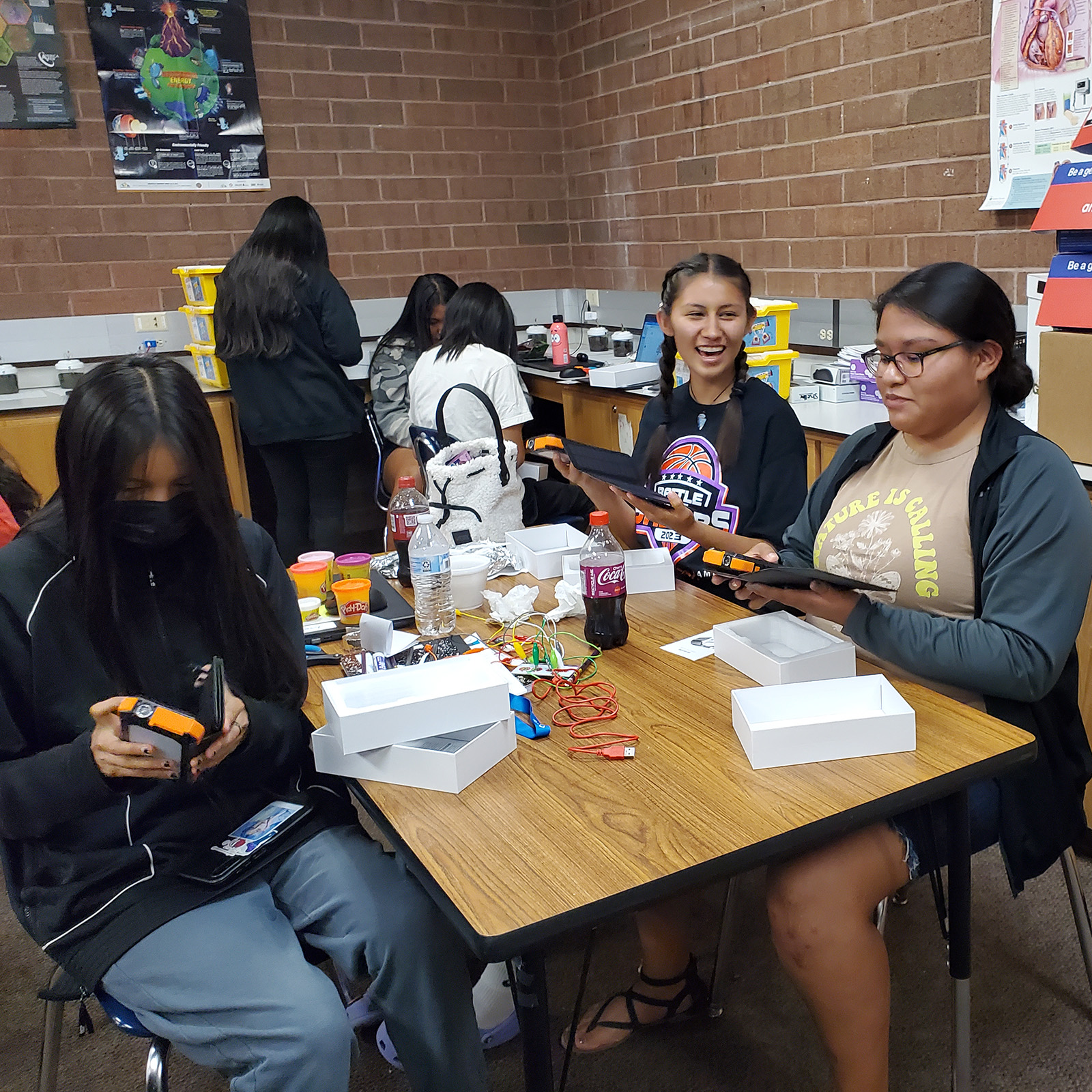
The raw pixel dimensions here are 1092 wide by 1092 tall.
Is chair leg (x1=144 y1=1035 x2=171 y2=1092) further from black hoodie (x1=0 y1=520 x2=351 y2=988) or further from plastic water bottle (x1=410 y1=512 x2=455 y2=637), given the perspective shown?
plastic water bottle (x1=410 y1=512 x2=455 y2=637)

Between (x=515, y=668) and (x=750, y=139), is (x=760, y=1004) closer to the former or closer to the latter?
(x=515, y=668)

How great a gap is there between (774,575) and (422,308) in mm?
2675

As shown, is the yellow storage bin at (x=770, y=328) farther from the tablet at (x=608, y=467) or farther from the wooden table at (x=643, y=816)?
the wooden table at (x=643, y=816)

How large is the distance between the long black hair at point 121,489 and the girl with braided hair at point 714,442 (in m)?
0.82

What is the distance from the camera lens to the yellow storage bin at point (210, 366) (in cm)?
399

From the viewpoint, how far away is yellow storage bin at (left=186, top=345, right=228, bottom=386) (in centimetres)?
399

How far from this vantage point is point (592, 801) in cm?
118

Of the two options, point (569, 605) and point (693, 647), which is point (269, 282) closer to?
point (569, 605)

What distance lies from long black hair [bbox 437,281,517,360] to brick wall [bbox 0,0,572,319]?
1.66 meters

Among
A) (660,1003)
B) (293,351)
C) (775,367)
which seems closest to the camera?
(660,1003)

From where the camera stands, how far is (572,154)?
502 centimetres

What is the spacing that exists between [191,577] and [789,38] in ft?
10.3

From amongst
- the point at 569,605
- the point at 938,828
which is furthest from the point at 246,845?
the point at 938,828

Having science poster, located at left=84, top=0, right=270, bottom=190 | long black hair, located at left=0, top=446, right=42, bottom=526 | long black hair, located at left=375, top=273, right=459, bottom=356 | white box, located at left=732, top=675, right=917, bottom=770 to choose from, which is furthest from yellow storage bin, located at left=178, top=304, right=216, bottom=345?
white box, located at left=732, top=675, right=917, bottom=770
